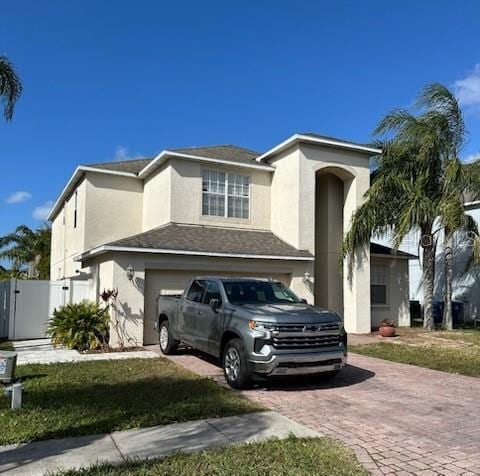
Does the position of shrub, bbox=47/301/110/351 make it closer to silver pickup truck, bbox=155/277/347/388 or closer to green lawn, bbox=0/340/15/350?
green lawn, bbox=0/340/15/350

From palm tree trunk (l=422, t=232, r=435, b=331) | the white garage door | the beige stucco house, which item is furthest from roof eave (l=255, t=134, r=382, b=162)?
the white garage door

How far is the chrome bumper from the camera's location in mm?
8195

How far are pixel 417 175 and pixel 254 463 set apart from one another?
1460 cm

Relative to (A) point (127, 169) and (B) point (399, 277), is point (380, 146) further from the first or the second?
(A) point (127, 169)

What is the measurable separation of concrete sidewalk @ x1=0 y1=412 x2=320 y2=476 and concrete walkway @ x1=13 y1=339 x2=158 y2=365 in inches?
235

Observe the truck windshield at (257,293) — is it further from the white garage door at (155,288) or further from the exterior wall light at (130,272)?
the white garage door at (155,288)

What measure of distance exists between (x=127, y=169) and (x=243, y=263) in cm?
755

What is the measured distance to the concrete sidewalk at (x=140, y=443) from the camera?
4945 millimetres

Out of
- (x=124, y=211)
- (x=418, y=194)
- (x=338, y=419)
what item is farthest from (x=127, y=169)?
(x=338, y=419)

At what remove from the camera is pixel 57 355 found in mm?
12273

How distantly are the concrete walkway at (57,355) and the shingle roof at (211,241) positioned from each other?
3.06 metres

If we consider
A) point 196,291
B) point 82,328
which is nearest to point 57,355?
point 82,328

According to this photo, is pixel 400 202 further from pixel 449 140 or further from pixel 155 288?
pixel 155 288

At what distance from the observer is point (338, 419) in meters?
6.75
